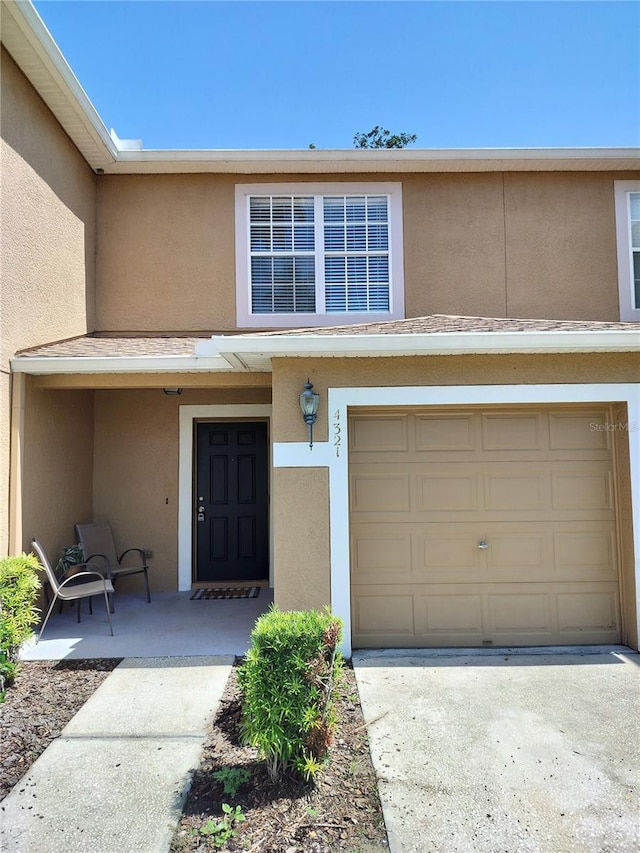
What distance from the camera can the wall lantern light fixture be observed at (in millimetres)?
5031

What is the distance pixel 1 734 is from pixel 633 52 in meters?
9.94

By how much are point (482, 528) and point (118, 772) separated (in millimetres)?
3856

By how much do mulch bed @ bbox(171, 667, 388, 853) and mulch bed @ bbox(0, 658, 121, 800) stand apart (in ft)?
3.90

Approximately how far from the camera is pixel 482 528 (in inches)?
213

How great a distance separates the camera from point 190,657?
5078 millimetres

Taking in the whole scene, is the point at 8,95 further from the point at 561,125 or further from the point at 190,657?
the point at 561,125

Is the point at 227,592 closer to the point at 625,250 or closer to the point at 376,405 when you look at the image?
the point at 376,405

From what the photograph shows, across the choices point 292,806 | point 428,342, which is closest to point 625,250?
point 428,342

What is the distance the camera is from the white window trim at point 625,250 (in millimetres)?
7668

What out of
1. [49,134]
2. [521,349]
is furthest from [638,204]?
[49,134]

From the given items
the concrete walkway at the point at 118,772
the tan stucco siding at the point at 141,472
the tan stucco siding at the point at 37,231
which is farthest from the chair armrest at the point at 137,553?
the concrete walkway at the point at 118,772

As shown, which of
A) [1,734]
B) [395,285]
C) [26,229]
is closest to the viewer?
[1,734]

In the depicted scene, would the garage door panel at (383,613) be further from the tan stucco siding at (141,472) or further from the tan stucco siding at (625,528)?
the tan stucco siding at (141,472)

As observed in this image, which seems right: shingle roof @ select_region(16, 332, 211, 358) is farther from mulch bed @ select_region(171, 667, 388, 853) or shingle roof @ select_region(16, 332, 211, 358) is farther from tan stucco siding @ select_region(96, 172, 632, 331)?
mulch bed @ select_region(171, 667, 388, 853)
